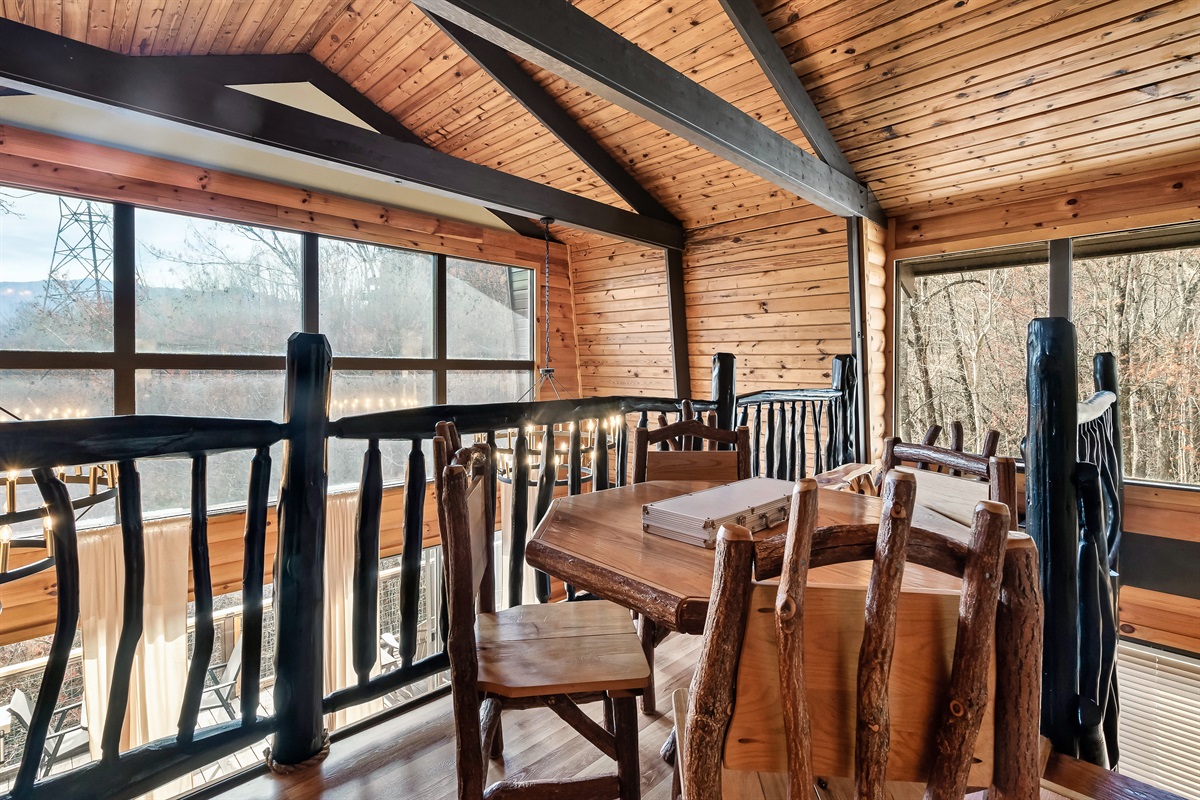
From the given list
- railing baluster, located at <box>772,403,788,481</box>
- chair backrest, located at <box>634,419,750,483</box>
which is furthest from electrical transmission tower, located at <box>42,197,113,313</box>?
railing baluster, located at <box>772,403,788,481</box>

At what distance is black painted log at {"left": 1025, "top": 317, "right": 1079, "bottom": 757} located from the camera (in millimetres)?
1389

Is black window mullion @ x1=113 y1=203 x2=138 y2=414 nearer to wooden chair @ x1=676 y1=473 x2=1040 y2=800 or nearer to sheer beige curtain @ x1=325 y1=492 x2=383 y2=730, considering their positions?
sheer beige curtain @ x1=325 y1=492 x2=383 y2=730

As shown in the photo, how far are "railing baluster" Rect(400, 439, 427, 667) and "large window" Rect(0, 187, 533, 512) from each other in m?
3.55

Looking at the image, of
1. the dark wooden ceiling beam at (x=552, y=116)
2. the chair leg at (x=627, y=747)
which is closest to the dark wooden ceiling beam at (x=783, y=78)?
the dark wooden ceiling beam at (x=552, y=116)

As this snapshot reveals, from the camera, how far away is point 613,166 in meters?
5.04

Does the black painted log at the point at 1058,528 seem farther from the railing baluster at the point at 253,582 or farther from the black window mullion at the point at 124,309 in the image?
the black window mullion at the point at 124,309

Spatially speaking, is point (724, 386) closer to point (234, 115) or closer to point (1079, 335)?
point (1079, 335)

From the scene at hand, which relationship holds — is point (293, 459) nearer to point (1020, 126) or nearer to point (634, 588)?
point (634, 588)

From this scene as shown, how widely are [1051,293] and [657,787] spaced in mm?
4150

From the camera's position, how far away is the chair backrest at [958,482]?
141cm

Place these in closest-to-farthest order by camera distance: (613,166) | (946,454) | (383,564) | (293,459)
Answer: (293,459)
(946,454)
(613,166)
(383,564)

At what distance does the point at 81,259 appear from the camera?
4004 mm

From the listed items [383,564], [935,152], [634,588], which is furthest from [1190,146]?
[383,564]

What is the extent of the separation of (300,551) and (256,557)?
106 millimetres
